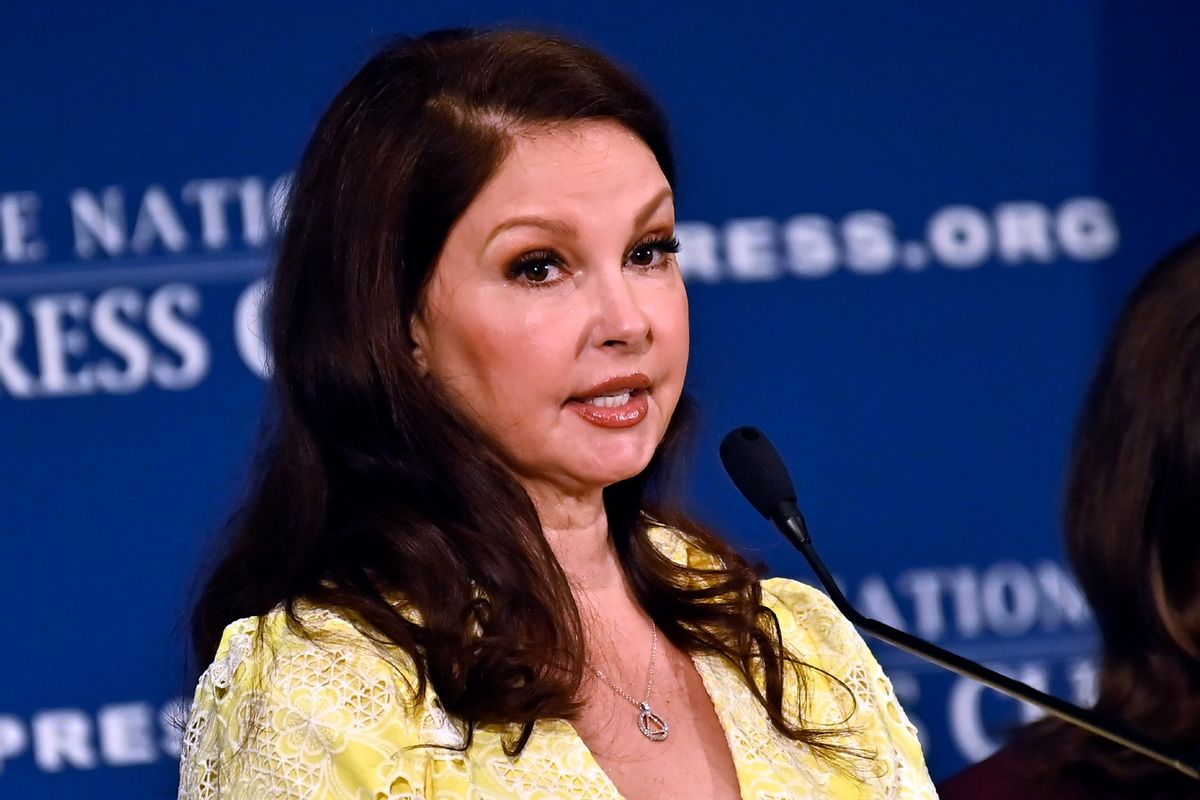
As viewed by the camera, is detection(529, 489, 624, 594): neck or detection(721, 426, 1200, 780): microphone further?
detection(529, 489, 624, 594): neck

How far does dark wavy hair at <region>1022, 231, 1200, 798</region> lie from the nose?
0.69 metres

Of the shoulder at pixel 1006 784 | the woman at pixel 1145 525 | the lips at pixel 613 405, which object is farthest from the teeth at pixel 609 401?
the shoulder at pixel 1006 784

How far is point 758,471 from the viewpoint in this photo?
1.65 m

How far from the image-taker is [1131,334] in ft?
6.85

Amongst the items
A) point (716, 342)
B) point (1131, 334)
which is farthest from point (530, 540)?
point (716, 342)

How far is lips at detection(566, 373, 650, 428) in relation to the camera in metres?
1.64

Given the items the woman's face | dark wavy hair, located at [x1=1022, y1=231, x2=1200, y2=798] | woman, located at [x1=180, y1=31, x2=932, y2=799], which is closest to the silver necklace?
woman, located at [x1=180, y1=31, x2=932, y2=799]

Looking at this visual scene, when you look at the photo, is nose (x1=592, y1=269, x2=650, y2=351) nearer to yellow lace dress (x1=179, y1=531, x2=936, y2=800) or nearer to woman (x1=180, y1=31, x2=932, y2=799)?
woman (x1=180, y1=31, x2=932, y2=799)

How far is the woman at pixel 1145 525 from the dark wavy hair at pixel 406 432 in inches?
19.8

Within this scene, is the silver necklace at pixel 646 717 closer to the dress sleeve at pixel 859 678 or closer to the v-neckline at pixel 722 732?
the v-neckline at pixel 722 732

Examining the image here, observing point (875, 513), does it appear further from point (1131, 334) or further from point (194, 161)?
point (194, 161)

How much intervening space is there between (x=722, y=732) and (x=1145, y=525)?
0.63 metres

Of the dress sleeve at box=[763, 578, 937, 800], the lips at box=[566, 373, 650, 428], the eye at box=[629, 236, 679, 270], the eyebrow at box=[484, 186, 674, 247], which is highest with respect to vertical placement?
the eyebrow at box=[484, 186, 674, 247]

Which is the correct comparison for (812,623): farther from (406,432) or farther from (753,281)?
(753,281)
